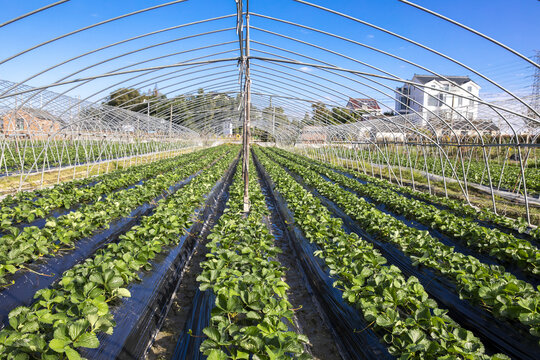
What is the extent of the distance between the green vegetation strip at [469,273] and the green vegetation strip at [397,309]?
54cm

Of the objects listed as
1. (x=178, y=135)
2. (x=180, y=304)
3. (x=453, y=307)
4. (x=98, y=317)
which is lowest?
(x=180, y=304)

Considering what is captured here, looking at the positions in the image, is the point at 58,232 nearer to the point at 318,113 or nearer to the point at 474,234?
the point at 474,234

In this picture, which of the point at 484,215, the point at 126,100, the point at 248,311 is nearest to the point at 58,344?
the point at 248,311

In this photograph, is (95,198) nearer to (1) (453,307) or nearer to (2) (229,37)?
(2) (229,37)

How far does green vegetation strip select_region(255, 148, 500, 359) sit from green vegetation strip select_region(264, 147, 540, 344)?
0.54 metres

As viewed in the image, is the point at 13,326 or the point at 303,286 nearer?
the point at 13,326

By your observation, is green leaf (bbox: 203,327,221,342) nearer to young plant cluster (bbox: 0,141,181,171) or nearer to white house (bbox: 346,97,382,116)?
white house (bbox: 346,97,382,116)

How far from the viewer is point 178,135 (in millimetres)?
33312

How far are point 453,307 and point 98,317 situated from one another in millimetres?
3857

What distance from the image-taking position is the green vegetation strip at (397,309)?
92.1 inches

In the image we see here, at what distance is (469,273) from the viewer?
3721 mm

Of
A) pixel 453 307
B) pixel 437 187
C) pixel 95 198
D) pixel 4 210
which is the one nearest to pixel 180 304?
pixel 453 307

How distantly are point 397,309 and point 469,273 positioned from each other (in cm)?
137

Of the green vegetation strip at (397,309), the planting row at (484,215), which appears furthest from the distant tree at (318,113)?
the green vegetation strip at (397,309)
